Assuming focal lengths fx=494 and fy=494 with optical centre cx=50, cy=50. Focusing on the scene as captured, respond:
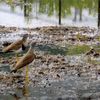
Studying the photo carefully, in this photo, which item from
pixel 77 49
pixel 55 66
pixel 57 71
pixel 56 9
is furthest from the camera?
pixel 56 9

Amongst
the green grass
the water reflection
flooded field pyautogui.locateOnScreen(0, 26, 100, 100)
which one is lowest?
the water reflection

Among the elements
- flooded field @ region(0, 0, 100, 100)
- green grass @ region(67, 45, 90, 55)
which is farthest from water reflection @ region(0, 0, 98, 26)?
green grass @ region(67, 45, 90, 55)

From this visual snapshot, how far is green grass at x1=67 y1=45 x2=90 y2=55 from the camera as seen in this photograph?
21228mm

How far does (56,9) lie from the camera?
45156 millimetres

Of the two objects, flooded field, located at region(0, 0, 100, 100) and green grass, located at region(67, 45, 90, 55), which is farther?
green grass, located at region(67, 45, 90, 55)

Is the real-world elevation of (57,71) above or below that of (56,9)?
above

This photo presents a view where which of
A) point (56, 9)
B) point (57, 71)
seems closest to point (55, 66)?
point (57, 71)

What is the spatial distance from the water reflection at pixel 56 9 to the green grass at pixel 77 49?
1512cm

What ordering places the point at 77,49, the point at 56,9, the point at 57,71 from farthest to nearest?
the point at 56,9, the point at 77,49, the point at 57,71

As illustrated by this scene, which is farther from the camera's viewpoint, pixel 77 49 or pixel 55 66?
pixel 77 49

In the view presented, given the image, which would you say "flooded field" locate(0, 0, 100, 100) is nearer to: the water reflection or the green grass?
→ the green grass

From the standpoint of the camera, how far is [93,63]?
1842 centimetres

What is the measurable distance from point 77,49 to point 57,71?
509 cm

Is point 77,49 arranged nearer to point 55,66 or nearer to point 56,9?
point 55,66
